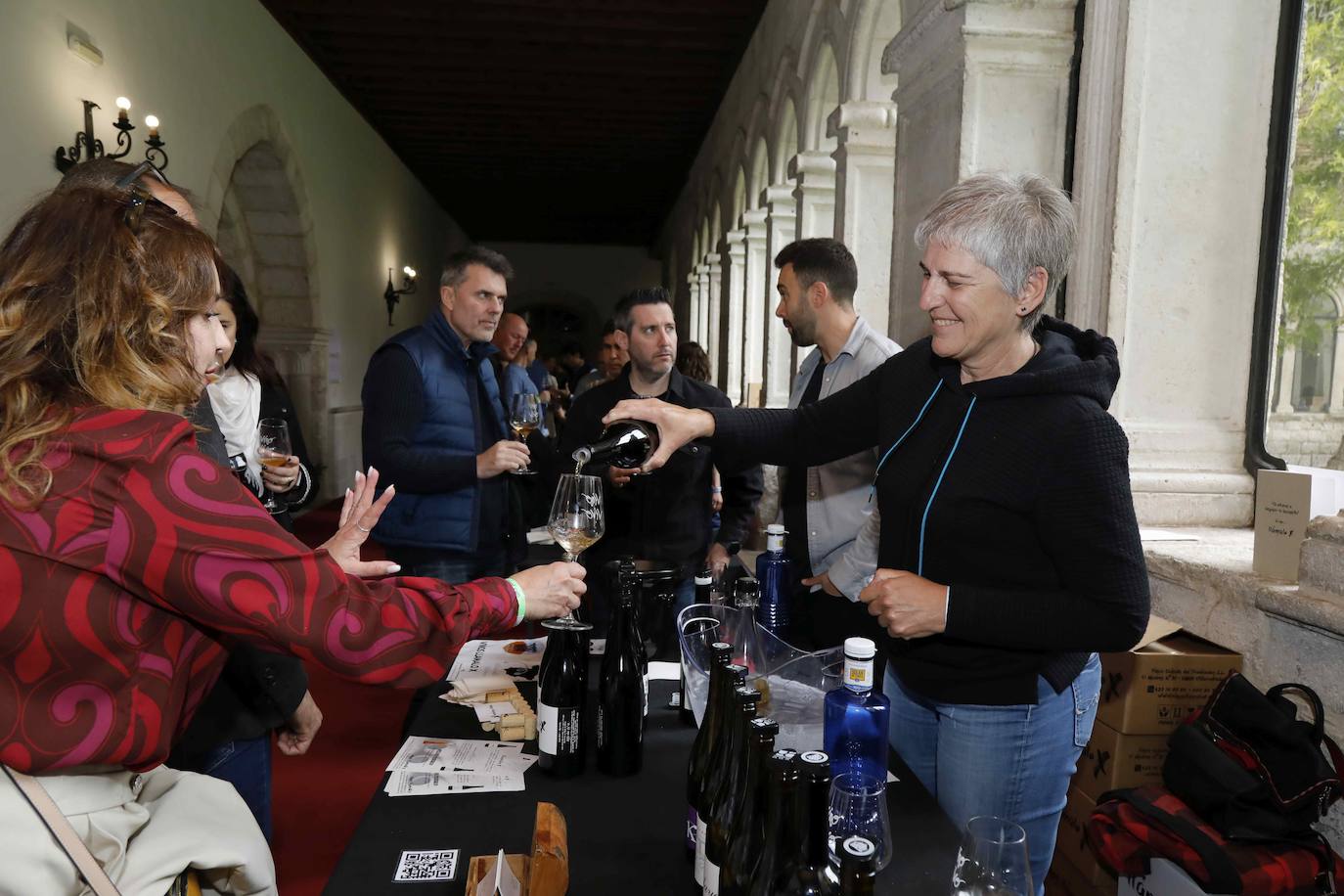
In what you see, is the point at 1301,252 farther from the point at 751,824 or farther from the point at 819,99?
the point at 819,99

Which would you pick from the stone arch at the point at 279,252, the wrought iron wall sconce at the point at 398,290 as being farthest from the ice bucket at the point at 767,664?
the wrought iron wall sconce at the point at 398,290

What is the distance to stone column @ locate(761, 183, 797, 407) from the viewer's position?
19.3 ft

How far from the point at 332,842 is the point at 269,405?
1337 millimetres

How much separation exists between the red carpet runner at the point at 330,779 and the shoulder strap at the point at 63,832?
164 cm

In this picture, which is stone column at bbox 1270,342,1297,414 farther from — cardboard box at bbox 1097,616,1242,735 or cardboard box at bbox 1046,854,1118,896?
cardboard box at bbox 1046,854,1118,896

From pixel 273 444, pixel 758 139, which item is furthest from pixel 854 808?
pixel 758 139

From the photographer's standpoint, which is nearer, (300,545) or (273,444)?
(300,545)

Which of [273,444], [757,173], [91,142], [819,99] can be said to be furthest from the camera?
[757,173]

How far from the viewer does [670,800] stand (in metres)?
1.30

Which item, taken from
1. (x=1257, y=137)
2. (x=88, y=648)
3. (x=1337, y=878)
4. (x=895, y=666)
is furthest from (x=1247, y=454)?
(x=88, y=648)

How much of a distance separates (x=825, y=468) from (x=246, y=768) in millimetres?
1696

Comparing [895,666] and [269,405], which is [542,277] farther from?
[895,666]

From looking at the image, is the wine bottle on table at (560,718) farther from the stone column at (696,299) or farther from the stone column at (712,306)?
the stone column at (696,299)

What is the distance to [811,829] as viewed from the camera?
2.97ft
